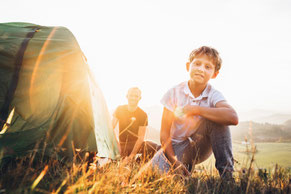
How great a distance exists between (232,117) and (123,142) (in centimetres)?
226

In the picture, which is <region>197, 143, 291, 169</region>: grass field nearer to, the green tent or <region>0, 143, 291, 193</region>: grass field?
<region>0, 143, 291, 193</region>: grass field

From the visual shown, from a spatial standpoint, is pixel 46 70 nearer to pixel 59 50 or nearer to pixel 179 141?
pixel 59 50

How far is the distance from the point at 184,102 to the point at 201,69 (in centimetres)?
51

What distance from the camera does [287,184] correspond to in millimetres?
1616

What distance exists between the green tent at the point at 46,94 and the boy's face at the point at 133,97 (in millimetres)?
1881

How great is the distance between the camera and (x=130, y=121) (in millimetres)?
3793

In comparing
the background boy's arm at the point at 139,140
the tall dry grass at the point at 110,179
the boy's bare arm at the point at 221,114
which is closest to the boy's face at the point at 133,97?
the background boy's arm at the point at 139,140

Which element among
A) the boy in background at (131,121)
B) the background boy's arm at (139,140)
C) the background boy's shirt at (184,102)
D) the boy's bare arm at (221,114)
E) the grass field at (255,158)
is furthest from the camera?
the boy in background at (131,121)

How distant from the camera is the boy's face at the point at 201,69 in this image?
2.44 m

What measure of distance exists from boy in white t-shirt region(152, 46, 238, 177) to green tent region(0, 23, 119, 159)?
0.93 m

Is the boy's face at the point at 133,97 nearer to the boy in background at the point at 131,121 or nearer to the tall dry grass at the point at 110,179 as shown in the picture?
the boy in background at the point at 131,121

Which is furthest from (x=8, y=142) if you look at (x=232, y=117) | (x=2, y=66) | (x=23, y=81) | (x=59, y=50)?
(x=232, y=117)

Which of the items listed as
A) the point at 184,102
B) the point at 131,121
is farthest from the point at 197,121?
the point at 131,121

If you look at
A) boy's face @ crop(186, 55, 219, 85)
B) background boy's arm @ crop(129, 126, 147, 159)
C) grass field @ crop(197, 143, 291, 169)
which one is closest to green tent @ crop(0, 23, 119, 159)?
grass field @ crop(197, 143, 291, 169)
